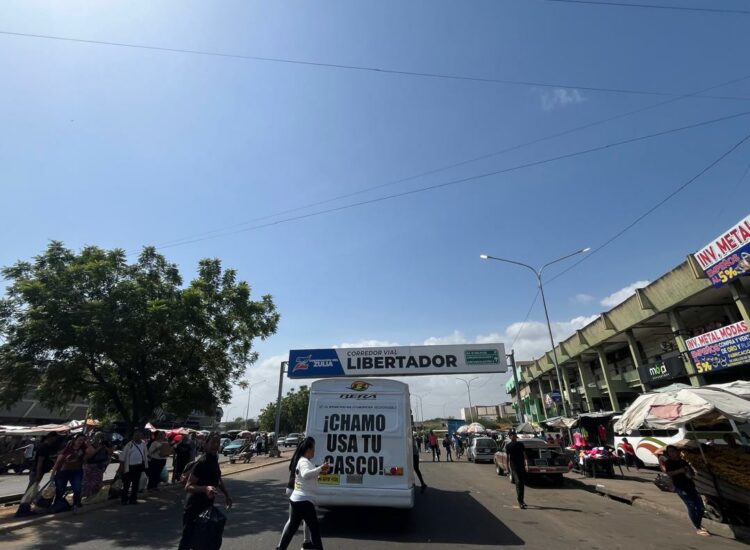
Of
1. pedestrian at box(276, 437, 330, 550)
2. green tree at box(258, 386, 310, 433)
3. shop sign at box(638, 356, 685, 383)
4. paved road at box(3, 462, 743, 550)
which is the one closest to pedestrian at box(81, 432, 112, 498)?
paved road at box(3, 462, 743, 550)

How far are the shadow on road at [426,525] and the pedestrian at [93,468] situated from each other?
19.9 ft

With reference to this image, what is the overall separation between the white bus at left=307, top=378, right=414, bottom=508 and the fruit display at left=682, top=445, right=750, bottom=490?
5.85 m

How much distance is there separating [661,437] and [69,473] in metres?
21.9

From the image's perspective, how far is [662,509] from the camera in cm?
938

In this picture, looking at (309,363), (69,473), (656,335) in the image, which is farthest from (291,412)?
(69,473)

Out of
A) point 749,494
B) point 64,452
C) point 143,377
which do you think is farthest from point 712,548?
point 143,377

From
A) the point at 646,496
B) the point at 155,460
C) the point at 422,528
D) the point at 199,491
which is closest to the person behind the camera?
the point at 199,491

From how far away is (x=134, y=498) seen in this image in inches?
399

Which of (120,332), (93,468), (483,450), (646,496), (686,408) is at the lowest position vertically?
(646,496)

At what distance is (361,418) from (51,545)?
5299 mm

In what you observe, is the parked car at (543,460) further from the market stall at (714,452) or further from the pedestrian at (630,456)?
the pedestrian at (630,456)

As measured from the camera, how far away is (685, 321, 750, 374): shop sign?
17312 millimetres

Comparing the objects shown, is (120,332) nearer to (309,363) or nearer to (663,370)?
(309,363)

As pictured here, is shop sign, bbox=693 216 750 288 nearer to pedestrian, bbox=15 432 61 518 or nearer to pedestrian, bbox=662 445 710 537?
pedestrian, bbox=662 445 710 537
